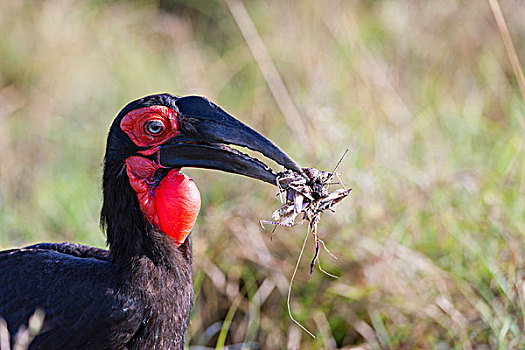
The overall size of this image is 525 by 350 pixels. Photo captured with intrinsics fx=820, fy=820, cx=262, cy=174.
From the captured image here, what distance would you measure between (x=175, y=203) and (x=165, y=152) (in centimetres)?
17

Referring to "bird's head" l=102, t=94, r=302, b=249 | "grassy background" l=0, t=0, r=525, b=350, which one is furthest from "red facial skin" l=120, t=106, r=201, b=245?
"grassy background" l=0, t=0, r=525, b=350

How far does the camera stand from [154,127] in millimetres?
2719

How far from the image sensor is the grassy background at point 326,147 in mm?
3625

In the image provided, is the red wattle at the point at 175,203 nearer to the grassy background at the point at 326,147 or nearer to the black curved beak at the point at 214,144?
the black curved beak at the point at 214,144

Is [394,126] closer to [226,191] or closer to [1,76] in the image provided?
[226,191]

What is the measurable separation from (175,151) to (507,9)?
4.10 meters

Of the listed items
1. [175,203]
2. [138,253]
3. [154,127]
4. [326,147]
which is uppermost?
[154,127]

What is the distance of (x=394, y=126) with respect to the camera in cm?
469

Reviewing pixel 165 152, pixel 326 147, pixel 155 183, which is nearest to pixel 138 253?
pixel 155 183

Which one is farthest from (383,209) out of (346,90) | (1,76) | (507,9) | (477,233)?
(1,76)

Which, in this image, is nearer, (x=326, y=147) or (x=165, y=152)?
(x=165, y=152)

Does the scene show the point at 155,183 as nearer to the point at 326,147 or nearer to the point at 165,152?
the point at 165,152

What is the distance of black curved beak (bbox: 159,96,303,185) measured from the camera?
2.55m

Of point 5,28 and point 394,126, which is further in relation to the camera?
point 5,28
